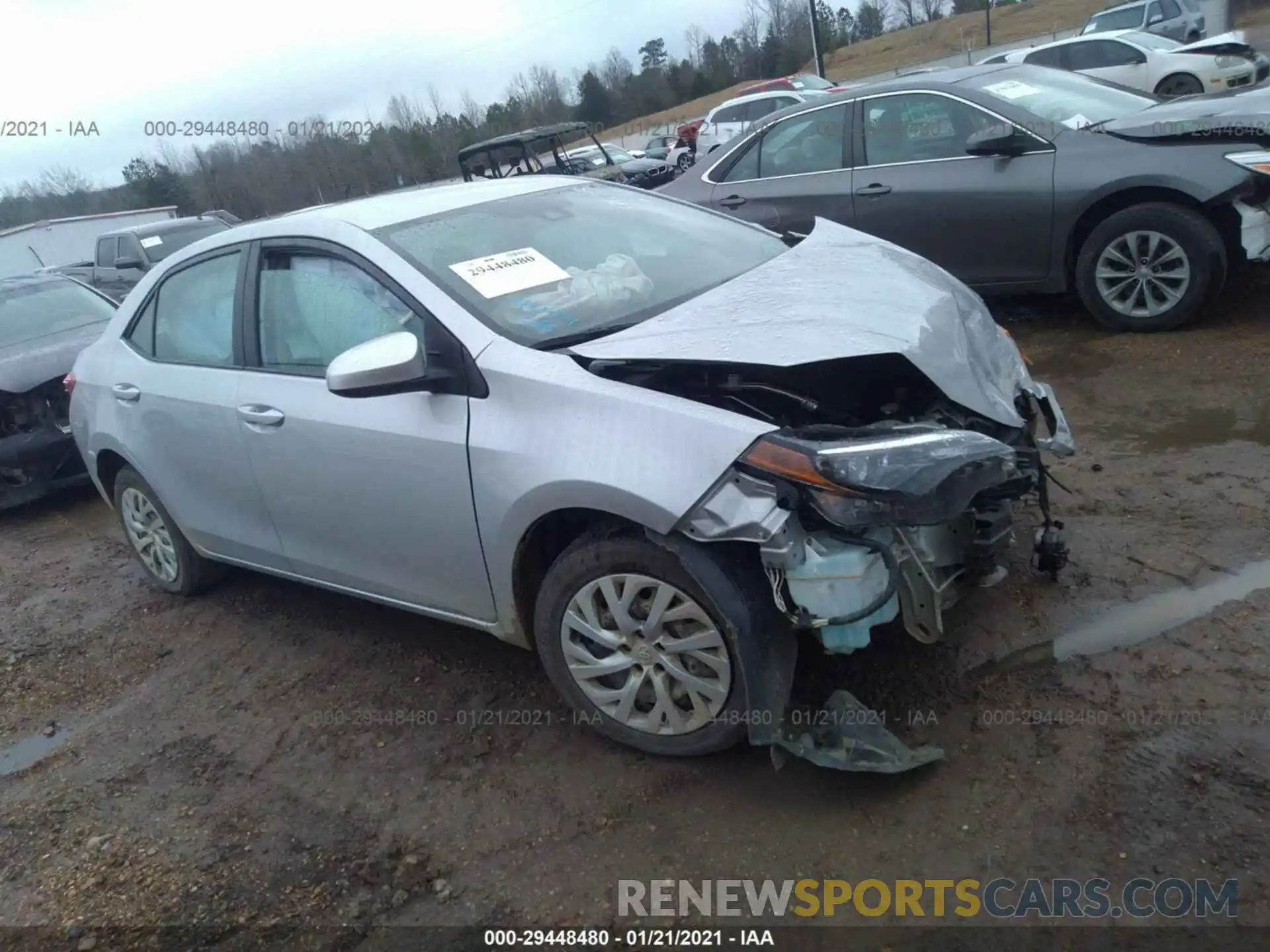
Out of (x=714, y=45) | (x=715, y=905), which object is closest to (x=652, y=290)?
(x=715, y=905)

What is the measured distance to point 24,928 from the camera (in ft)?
9.00

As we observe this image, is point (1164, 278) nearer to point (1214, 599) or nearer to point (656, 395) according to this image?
point (1214, 599)

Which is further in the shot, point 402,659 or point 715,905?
point 402,659

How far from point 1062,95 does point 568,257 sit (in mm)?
4303

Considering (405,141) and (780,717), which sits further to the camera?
(405,141)

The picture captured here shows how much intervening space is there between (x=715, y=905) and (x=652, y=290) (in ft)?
6.30

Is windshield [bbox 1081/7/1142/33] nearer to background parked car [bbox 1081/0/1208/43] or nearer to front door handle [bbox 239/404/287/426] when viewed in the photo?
background parked car [bbox 1081/0/1208/43]

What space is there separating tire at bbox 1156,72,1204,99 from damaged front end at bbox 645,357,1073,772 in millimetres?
14674

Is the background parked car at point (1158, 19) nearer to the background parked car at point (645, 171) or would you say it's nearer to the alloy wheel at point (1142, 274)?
the background parked car at point (645, 171)

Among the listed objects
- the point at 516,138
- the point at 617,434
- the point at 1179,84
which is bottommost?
the point at 1179,84

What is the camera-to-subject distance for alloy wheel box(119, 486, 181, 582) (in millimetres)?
4504

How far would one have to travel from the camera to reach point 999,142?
568cm

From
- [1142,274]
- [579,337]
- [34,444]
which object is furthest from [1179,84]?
[34,444]

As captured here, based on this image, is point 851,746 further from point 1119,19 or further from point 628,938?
point 1119,19
